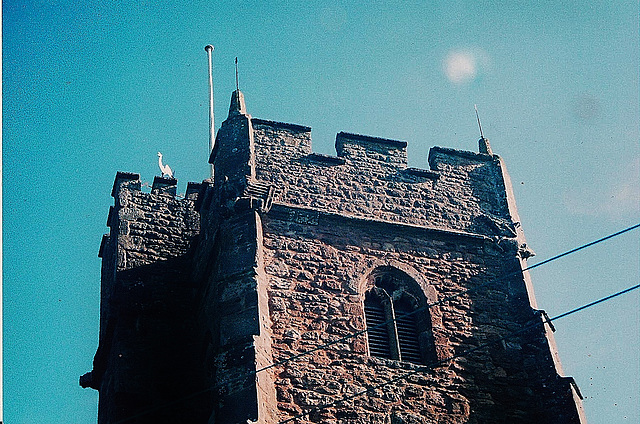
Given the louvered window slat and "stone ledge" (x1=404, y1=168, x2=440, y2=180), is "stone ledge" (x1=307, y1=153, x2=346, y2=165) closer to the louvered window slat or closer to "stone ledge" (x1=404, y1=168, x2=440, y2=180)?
"stone ledge" (x1=404, y1=168, x2=440, y2=180)

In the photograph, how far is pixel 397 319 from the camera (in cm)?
1520

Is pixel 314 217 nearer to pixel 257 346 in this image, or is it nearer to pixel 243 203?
pixel 243 203

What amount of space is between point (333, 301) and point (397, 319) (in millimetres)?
1002

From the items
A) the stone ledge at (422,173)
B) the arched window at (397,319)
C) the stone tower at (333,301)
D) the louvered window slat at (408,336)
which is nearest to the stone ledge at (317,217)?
the stone tower at (333,301)

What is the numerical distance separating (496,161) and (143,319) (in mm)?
6653

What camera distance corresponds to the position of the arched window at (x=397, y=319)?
14891 millimetres

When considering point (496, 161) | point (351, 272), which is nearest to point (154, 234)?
point (351, 272)

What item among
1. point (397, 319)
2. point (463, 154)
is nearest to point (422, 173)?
point (463, 154)

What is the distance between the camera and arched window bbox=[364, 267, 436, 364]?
48.9ft

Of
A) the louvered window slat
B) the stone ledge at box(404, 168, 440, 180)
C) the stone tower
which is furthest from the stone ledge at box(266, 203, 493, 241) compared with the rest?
the louvered window slat

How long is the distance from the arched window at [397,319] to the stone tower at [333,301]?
0.02m

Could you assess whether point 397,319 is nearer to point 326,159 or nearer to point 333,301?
point 333,301

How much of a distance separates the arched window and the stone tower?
22mm

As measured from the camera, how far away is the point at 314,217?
628 inches
